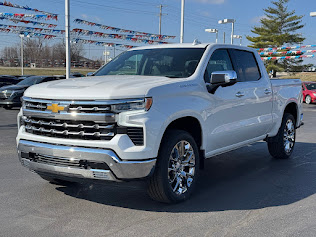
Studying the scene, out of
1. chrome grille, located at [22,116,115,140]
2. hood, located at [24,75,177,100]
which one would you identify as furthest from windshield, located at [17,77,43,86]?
chrome grille, located at [22,116,115,140]

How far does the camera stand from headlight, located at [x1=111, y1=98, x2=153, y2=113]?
414 cm

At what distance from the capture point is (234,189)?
5.43 metres

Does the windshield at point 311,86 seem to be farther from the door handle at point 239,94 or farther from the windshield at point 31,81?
the door handle at point 239,94

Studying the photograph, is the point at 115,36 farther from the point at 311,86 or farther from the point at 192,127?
the point at 192,127

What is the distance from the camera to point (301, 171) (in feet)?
21.5

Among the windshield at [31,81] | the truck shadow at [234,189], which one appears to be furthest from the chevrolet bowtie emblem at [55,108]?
the windshield at [31,81]

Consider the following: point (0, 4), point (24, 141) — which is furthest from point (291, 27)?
point (24, 141)

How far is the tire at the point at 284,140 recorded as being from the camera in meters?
7.29

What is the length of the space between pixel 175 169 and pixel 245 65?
249 cm

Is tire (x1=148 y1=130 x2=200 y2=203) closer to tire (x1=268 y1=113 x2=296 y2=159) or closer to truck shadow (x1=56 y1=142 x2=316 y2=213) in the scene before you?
truck shadow (x1=56 y1=142 x2=316 y2=213)

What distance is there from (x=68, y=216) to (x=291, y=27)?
59982mm

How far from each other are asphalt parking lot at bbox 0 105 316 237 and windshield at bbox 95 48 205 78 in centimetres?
157

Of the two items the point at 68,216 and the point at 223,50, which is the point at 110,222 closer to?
the point at 68,216

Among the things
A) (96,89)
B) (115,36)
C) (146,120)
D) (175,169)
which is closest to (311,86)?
(115,36)
